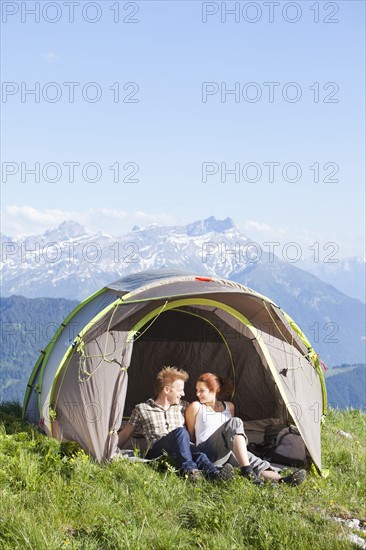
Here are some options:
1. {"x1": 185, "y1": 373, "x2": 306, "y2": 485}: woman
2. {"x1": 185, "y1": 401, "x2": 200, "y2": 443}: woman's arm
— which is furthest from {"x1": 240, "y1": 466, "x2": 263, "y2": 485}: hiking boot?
{"x1": 185, "y1": 401, "x2": 200, "y2": 443}: woman's arm

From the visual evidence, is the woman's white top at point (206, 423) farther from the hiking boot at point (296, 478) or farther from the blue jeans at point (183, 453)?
the hiking boot at point (296, 478)

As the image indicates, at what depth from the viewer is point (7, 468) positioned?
23.8 feet

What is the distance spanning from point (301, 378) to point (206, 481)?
7.94ft

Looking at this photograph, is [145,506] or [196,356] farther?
[196,356]

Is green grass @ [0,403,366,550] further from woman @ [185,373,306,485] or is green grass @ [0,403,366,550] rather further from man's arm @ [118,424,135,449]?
man's arm @ [118,424,135,449]

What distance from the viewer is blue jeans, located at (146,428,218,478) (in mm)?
7695

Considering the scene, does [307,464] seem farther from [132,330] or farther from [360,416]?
[360,416]

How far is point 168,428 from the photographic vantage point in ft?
28.6

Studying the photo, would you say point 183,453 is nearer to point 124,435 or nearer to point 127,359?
point 124,435

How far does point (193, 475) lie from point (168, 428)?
1.26 meters

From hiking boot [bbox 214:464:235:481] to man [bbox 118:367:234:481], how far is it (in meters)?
0.12

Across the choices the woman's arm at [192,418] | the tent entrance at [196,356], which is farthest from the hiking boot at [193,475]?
the tent entrance at [196,356]

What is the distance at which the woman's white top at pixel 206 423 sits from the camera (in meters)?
8.44

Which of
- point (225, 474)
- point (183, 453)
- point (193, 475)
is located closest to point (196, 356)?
point (183, 453)
